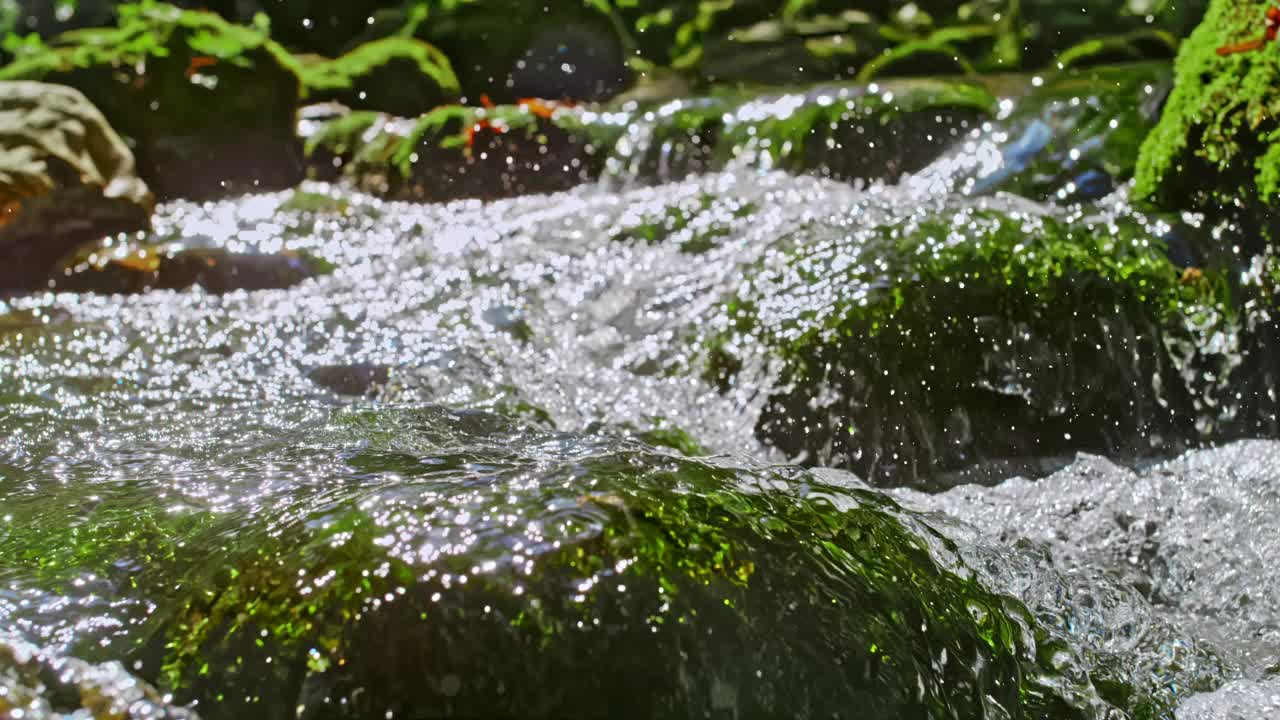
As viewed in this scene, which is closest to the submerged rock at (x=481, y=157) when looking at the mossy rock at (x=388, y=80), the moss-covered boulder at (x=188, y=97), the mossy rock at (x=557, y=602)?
the moss-covered boulder at (x=188, y=97)

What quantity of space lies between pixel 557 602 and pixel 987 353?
238 cm

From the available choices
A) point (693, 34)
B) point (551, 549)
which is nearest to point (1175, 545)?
point (551, 549)

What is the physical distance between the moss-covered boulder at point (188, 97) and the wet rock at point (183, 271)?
1.76 metres

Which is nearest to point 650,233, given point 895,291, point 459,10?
point 895,291

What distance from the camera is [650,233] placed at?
15.2 ft

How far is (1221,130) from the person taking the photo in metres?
3.96

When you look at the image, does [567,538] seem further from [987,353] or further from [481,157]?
[481,157]

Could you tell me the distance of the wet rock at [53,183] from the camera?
198 inches

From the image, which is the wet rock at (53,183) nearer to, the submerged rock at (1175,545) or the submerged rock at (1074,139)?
the submerged rock at (1175,545)

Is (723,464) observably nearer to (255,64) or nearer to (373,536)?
(373,536)

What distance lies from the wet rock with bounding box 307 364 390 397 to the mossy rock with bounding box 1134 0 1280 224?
132 inches

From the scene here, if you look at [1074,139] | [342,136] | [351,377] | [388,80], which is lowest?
[342,136]

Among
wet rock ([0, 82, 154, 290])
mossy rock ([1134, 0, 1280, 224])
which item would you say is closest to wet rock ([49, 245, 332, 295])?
wet rock ([0, 82, 154, 290])

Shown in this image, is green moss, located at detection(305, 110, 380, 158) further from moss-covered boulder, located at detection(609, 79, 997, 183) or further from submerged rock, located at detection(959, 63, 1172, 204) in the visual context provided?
submerged rock, located at detection(959, 63, 1172, 204)
